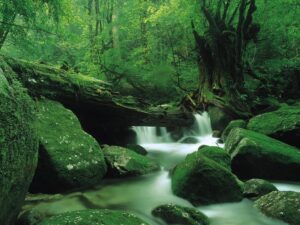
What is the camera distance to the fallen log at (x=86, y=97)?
8.01 metres

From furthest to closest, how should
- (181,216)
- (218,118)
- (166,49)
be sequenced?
(166,49)
(218,118)
(181,216)

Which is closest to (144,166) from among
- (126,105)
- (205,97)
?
(126,105)

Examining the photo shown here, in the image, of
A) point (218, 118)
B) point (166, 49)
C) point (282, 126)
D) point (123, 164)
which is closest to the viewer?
point (123, 164)

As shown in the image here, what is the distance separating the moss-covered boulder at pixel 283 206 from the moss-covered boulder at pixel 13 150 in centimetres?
374

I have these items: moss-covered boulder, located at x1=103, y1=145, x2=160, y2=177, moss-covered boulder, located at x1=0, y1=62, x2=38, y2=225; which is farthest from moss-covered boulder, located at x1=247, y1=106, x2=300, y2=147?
moss-covered boulder, located at x1=0, y1=62, x2=38, y2=225

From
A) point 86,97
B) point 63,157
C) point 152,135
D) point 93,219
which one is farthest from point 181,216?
point 152,135

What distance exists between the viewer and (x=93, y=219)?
11.9 feet

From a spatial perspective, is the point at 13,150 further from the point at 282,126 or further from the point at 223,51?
the point at 223,51

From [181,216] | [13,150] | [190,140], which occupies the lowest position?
[190,140]

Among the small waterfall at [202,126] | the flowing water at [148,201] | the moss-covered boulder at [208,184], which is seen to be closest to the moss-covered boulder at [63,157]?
the flowing water at [148,201]

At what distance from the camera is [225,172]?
20.2 feet

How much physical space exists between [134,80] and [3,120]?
16.4m

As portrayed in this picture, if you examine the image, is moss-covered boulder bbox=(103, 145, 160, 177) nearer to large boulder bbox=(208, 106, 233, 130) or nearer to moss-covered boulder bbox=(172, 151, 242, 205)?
moss-covered boulder bbox=(172, 151, 242, 205)

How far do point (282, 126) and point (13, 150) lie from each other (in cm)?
778
